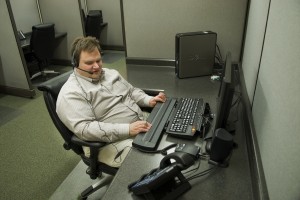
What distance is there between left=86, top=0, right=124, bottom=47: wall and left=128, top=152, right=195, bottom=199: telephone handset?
15.7 ft

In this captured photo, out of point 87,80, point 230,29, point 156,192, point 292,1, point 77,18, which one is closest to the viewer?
point 292,1

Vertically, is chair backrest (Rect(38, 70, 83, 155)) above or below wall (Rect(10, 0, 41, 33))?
below

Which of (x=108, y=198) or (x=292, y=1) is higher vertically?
(x=292, y=1)

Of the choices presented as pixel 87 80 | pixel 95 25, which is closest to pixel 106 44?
pixel 95 25

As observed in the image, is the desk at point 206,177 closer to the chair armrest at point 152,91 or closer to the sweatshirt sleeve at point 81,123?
the sweatshirt sleeve at point 81,123

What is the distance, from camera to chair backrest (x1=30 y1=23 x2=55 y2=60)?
3.43 metres

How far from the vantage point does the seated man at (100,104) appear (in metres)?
1.28

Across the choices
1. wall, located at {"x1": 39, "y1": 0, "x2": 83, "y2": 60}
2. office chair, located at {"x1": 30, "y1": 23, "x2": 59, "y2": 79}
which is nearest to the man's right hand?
office chair, located at {"x1": 30, "y1": 23, "x2": 59, "y2": 79}

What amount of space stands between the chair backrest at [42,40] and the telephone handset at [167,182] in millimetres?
3262

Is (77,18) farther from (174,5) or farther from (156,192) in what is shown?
(156,192)

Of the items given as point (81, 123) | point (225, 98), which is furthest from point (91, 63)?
point (225, 98)

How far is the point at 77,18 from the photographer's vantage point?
4.05 metres

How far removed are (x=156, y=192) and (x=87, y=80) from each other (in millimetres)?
868

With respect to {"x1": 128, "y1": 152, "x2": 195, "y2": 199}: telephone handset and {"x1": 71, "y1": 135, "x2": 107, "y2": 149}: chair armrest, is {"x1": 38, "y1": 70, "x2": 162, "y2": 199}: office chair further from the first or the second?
{"x1": 128, "y1": 152, "x2": 195, "y2": 199}: telephone handset
